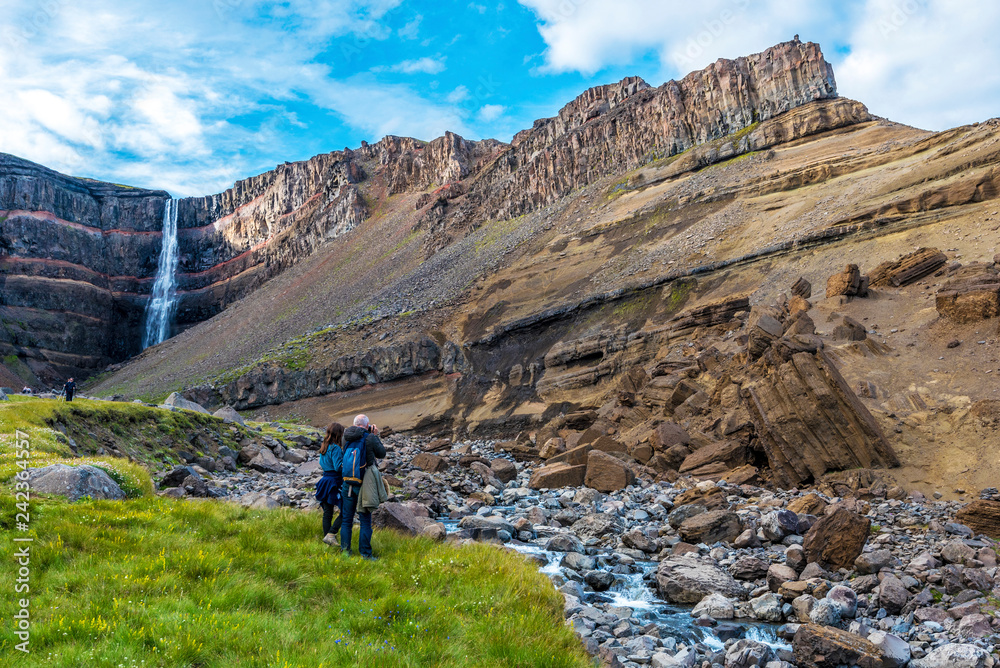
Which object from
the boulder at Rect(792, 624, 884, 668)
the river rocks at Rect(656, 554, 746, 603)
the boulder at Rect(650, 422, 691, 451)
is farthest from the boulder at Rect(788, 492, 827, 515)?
the boulder at Rect(650, 422, 691, 451)

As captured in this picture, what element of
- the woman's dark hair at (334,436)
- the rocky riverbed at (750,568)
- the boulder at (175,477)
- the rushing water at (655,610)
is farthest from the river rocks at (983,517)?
the boulder at (175,477)

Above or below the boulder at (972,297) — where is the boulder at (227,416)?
below

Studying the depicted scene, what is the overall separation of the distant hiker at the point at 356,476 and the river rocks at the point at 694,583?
4.83 meters

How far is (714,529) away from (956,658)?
17.9 feet

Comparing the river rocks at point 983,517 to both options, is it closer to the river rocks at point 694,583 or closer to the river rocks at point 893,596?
the river rocks at point 893,596

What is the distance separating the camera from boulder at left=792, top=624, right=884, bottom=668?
22.2 feet

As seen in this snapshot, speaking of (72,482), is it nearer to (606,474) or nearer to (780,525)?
(780,525)

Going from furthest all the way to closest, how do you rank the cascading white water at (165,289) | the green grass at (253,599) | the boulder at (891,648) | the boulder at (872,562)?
the cascading white water at (165,289), the boulder at (872,562), the boulder at (891,648), the green grass at (253,599)

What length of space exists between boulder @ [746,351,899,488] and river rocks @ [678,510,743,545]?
459 centimetres

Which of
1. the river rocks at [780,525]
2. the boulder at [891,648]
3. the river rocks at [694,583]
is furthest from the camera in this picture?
the river rocks at [780,525]

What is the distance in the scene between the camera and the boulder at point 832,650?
6752 millimetres

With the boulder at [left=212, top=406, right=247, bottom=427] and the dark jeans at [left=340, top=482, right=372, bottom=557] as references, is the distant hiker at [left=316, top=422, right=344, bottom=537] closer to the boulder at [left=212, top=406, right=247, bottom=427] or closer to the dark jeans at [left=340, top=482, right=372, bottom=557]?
the dark jeans at [left=340, top=482, right=372, bottom=557]

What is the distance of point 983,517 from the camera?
10703mm

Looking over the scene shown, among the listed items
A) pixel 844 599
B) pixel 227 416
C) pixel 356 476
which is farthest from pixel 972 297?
pixel 227 416
